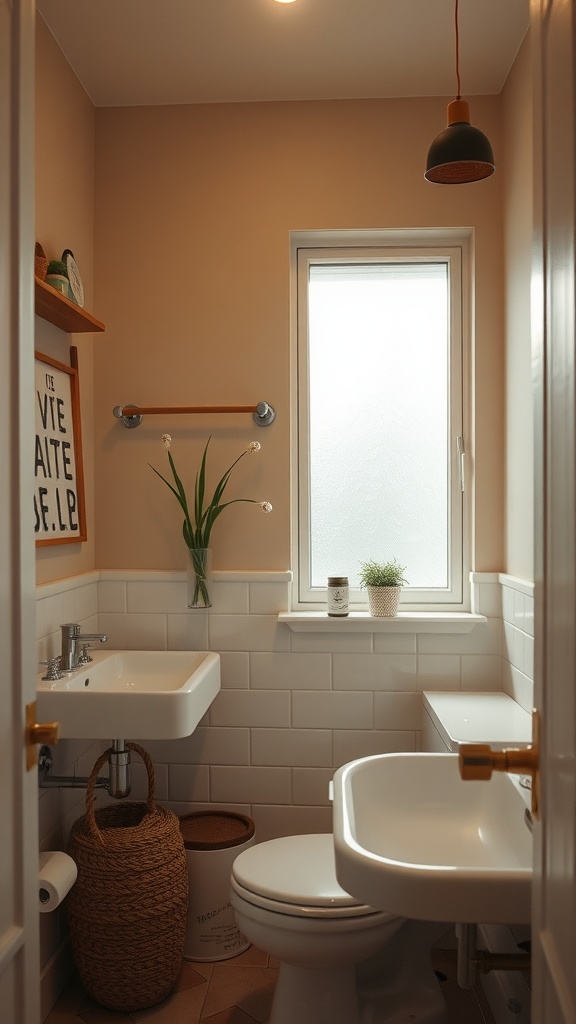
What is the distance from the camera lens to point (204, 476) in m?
2.67

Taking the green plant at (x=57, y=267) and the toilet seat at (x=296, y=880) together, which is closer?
the toilet seat at (x=296, y=880)

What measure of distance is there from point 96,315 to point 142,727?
1.41 m

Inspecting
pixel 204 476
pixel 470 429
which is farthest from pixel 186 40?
pixel 470 429

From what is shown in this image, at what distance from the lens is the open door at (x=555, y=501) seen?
78 centimetres

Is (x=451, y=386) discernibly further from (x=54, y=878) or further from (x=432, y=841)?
(x=54, y=878)

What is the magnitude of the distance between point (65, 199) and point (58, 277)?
443 mm

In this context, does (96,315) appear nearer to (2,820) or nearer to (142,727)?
(142,727)

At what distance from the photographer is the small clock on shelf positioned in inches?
90.2

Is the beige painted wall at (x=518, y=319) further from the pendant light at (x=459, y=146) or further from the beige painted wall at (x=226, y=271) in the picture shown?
the pendant light at (x=459, y=146)

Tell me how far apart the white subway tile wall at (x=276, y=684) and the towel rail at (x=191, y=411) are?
51 cm

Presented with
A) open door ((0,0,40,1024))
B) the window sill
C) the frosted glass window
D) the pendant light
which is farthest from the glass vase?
open door ((0,0,40,1024))

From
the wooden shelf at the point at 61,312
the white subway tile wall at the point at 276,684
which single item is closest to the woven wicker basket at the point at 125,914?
the white subway tile wall at the point at 276,684

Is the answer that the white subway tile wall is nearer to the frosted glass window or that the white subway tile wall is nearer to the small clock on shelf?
the frosted glass window

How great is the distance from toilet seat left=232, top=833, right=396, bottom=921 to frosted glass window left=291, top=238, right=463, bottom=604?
0.88m
